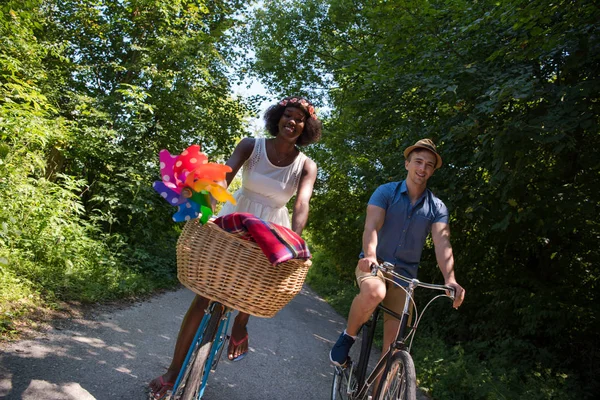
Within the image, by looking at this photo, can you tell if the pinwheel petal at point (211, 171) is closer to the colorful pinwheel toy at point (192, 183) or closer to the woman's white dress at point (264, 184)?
the colorful pinwheel toy at point (192, 183)

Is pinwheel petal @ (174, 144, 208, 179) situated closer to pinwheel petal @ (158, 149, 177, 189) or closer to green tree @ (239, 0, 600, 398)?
pinwheel petal @ (158, 149, 177, 189)

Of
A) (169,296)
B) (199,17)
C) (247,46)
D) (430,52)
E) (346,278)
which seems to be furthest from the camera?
(346,278)

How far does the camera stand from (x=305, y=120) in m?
3.48

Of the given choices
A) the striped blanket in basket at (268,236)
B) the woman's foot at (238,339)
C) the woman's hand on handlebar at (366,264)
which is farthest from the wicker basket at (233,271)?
the woman's foot at (238,339)

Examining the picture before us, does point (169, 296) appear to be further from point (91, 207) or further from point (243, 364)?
point (243, 364)

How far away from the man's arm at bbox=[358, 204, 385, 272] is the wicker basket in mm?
646

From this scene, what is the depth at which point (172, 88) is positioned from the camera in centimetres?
950

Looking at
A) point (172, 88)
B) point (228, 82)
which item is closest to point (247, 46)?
point (228, 82)

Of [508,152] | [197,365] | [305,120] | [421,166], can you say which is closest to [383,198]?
[421,166]

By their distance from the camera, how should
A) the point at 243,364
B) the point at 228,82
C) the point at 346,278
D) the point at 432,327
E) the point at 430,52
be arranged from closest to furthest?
the point at 243,364 < the point at 430,52 < the point at 432,327 < the point at 228,82 < the point at 346,278

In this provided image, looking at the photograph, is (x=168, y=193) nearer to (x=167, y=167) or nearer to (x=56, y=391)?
(x=167, y=167)

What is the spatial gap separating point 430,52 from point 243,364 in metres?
4.87

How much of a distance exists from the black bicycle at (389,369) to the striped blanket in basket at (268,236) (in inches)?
27.5

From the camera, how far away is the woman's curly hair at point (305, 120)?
341 cm
